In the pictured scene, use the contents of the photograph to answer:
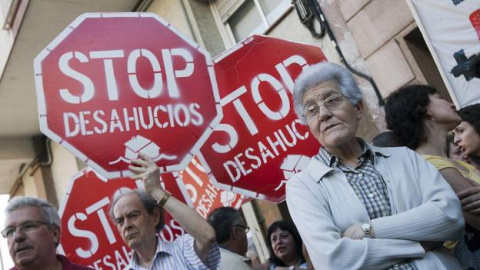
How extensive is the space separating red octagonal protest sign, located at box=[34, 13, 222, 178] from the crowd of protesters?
157 mm

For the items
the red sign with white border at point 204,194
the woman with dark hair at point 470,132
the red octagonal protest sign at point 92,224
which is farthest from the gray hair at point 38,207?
the woman with dark hair at point 470,132

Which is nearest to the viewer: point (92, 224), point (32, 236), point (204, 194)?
point (32, 236)

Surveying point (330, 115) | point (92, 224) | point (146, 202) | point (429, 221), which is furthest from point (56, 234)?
point (429, 221)

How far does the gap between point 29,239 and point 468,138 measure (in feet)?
8.22

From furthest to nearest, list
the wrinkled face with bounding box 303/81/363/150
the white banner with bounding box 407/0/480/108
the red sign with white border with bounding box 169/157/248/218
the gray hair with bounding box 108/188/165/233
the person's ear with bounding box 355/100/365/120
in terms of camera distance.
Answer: the white banner with bounding box 407/0/480/108, the red sign with white border with bounding box 169/157/248/218, the gray hair with bounding box 108/188/165/233, the person's ear with bounding box 355/100/365/120, the wrinkled face with bounding box 303/81/363/150

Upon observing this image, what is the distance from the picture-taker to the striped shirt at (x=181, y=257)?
95.3 inches

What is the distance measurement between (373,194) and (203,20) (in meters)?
5.55

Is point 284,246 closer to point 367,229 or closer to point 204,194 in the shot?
point 204,194

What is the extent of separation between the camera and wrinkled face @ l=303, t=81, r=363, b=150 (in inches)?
69.5

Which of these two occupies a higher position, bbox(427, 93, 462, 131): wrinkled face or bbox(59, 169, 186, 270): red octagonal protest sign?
bbox(59, 169, 186, 270): red octagonal protest sign

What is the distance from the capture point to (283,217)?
241 inches

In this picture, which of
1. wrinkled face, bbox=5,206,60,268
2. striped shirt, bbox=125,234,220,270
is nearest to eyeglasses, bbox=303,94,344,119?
striped shirt, bbox=125,234,220,270

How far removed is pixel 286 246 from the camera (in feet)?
12.6

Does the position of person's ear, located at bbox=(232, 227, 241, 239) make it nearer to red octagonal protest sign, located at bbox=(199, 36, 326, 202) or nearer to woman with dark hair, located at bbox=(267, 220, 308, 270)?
woman with dark hair, located at bbox=(267, 220, 308, 270)
